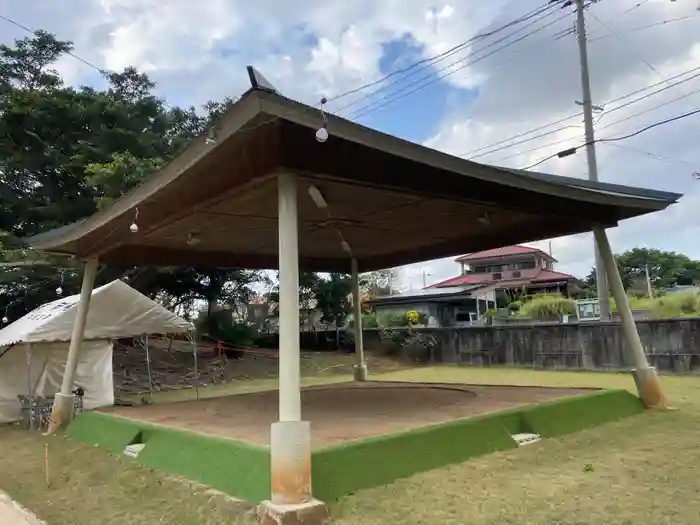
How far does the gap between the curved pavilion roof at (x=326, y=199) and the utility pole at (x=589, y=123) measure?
26.2 ft

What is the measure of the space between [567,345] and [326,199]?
34.3 feet

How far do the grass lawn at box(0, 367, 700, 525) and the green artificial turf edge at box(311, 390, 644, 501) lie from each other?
0.40 ft

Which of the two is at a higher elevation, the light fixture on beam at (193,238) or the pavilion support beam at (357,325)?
the light fixture on beam at (193,238)

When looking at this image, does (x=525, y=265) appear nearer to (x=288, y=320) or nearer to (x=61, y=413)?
(x=61, y=413)

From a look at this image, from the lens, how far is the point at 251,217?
661cm

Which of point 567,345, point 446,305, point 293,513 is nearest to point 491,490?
point 293,513

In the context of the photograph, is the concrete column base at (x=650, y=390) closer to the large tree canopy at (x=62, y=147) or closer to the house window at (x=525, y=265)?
the large tree canopy at (x=62, y=147)

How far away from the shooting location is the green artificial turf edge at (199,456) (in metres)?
4.13

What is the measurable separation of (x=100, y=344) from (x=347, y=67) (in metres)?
7.18

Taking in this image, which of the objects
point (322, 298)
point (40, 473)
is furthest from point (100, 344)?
point (322, 298)

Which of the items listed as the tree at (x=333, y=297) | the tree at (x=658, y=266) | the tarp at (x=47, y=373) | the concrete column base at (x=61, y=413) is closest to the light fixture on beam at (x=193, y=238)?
the concrete column base at (x=61, y=413)

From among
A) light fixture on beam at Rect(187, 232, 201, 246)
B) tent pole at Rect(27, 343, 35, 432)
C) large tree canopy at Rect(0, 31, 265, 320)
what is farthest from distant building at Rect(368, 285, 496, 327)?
light fixture on beam at Rect(187, 232, 201, 246)

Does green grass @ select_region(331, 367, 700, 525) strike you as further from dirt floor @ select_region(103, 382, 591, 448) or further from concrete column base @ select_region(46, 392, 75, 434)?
concrete column base @ select_region(46, 392, 75, 434)

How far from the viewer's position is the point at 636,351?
7.20 metres
